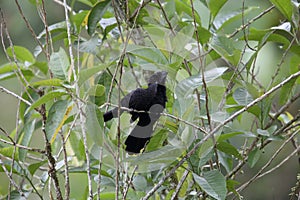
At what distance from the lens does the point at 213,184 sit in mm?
989

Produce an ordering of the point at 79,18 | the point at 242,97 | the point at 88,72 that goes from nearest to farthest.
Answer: the point at 88,72
the point at 242,97
the point at 79,18

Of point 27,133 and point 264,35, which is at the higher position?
point 264,35

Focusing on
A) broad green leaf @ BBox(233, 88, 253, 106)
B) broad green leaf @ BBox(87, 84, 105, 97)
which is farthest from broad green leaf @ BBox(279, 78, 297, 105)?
broad green leaf @ BBox(87, 84, 105, 97)

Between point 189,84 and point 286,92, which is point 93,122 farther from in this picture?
point 286,92

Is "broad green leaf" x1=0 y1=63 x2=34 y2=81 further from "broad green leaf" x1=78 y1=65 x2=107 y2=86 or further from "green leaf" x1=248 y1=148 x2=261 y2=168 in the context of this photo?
"green leaf" x1=248 y1=148 x2=261 y2=168

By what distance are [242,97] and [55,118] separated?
16.2 inches

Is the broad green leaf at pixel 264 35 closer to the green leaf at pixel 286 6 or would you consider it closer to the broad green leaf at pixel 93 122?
the green leaf at pixel 286 6

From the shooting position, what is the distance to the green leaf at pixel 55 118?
103 centimetres

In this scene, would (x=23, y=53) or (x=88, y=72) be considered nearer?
(x=88, y=72)

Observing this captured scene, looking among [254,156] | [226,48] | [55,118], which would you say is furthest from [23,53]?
[254,156]

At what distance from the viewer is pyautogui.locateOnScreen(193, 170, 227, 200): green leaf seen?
0.96 m

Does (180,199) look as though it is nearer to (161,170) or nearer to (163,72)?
(161,170)

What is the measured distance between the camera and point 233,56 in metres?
1.14

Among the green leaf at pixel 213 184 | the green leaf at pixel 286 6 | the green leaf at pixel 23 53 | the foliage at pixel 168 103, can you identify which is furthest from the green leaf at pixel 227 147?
the green leaf at pixel 23 53
